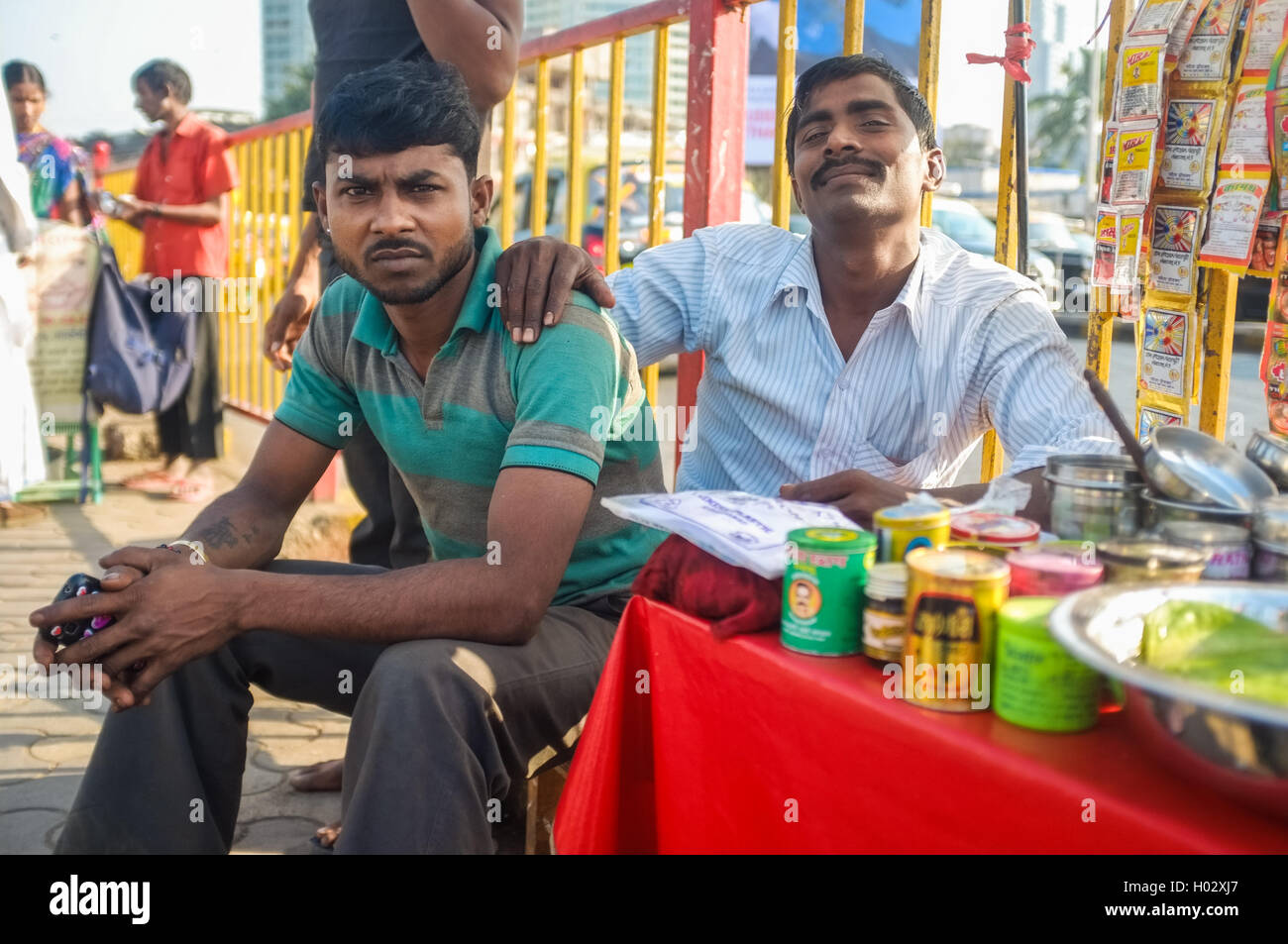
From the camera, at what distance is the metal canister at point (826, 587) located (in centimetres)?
112

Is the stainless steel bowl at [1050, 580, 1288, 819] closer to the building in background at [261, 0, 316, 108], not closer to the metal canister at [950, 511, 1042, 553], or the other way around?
the metal canister at [950, 511, 1042, 553]

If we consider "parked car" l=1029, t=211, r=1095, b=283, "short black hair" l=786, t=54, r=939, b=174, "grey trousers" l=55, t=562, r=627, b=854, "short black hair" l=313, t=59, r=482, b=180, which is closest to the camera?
"grey trousers" l=55, t=562, r=627, b=854

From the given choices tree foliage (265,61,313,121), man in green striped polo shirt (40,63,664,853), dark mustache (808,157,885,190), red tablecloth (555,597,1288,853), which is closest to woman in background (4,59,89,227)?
man in green striped polo shirt (40,63,664,853)

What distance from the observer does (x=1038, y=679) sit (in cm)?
96

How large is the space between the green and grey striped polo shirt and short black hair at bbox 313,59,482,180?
0.66 feet

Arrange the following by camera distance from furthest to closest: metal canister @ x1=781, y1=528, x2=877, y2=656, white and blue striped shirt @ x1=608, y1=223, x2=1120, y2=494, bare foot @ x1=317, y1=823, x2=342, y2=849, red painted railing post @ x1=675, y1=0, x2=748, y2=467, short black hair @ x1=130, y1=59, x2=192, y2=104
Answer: short black hair @ x1=130, y1=59, x2=192, y2=104 → red painted railing post @ x1=675, y1=0, x2=748, y2=467 → bare foot @ x1=317, y1=823, x2=342, y2=849 → white and blue striped shirt @ x1=608, y1=223, x2=1120, y2=494 → metal canister @ x1=781, y1=528, x2=877, y2=656

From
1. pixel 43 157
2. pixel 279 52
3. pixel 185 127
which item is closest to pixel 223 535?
pixel 43 157

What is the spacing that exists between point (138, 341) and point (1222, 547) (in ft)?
15.9

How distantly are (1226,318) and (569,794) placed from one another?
1273 millimetres

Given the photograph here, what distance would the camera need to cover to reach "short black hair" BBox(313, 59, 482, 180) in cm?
179

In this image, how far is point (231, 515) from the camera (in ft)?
6.30

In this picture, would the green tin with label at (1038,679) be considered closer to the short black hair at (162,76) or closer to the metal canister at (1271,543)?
the metal canister at (1271,543)

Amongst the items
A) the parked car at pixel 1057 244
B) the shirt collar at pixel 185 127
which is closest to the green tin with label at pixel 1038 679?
the shirt collar at pixel 185 127
